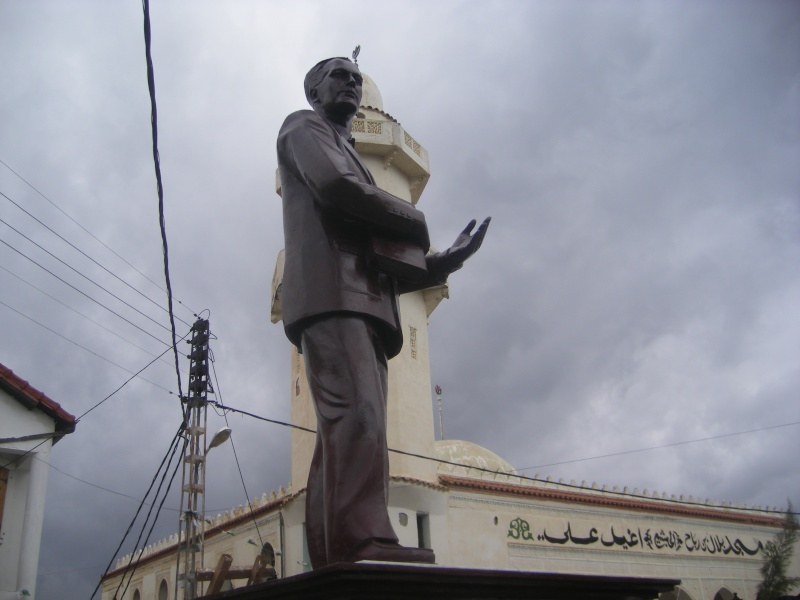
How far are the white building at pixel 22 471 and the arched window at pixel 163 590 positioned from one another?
13.1 metres

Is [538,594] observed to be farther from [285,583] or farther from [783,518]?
[783,518]

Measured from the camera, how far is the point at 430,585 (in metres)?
2.08

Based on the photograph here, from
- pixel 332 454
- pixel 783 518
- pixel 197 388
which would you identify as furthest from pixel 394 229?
pixel 783 518

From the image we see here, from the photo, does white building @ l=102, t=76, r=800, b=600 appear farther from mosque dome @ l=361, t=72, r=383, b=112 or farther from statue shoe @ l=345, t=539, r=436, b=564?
statue shoe @ l=345, t=539, r=436, b=564

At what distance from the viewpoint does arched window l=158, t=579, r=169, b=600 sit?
23442 mm

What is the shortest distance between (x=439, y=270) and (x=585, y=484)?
18.7 m

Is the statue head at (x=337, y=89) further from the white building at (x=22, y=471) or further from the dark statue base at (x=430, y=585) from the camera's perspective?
the white building at (x=22, y=471)

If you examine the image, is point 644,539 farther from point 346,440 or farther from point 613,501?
point 346,440

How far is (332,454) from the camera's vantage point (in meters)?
2.62

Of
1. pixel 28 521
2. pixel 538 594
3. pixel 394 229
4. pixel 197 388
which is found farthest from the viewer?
pixel 197 388

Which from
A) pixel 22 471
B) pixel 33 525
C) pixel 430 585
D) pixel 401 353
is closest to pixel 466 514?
pixel 401 353

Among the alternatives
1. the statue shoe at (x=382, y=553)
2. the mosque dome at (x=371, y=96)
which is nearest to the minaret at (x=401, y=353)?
the mosque dome at (x=371, y=96)

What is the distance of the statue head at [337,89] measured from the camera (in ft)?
11.0

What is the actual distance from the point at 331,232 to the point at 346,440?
862 millimetres
